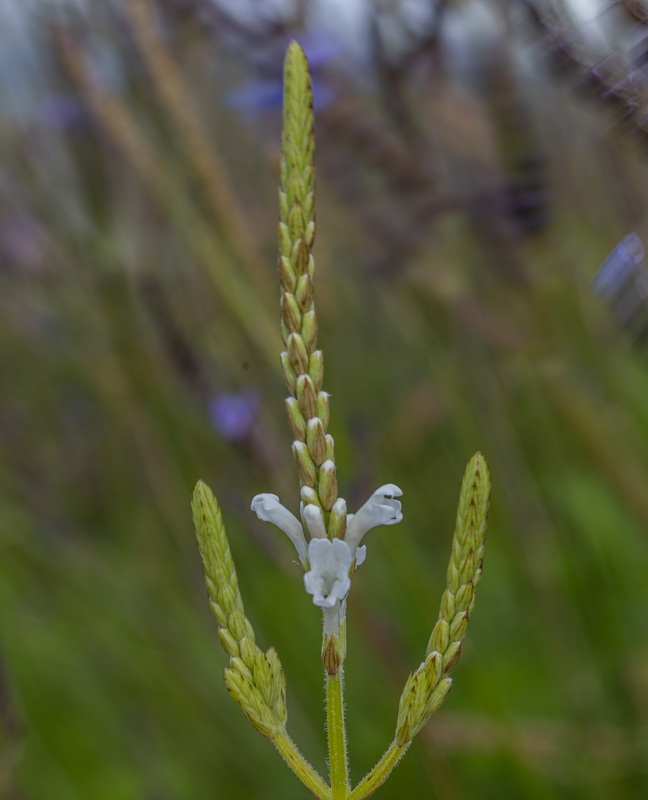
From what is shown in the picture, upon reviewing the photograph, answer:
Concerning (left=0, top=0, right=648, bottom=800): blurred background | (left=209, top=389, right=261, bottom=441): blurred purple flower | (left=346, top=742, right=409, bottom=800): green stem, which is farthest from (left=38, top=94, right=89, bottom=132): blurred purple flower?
(left=346, top=742, right=409, bottom=800): green stem

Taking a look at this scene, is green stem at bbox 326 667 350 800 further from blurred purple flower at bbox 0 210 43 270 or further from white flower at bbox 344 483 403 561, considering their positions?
blurred purple flower at bbox 0 210 43 270

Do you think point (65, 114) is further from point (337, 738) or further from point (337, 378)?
point (337, 738)

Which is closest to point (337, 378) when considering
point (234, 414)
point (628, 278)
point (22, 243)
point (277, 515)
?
point (234, 414)

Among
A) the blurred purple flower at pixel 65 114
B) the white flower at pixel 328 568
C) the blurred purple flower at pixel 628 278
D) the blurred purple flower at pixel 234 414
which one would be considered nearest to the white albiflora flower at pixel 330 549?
the white flower at pixel 328 568

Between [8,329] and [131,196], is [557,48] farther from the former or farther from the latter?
[8,329]

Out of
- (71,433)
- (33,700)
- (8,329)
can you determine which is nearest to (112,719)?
(33,700)

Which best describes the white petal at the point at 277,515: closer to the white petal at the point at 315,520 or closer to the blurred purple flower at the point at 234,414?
the white petal at the point at 315,520
